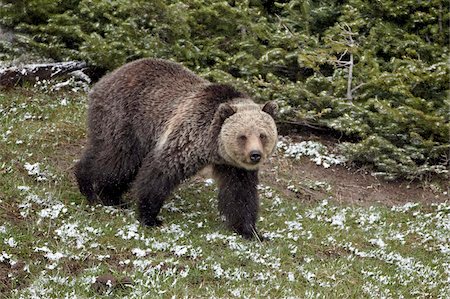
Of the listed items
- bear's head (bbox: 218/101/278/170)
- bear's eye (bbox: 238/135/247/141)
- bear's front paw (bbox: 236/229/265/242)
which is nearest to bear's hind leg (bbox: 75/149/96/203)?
bear's head (bbox: 218/101/278/170)

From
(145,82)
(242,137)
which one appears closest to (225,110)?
(242,137)

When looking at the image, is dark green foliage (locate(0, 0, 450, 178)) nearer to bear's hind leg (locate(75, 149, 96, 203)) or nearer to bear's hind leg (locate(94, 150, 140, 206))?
bear's hind leg (locate(94, 150, 140, 206))

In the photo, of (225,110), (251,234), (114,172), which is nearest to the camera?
(225,110)

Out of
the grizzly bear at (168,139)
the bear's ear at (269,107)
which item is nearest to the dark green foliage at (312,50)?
the bear's ear at (269,107)

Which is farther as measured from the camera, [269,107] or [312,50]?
[312,50]

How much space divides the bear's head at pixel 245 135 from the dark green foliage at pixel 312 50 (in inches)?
125

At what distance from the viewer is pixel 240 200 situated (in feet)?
27.5

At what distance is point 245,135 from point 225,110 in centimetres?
41

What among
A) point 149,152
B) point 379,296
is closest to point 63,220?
point 149,152

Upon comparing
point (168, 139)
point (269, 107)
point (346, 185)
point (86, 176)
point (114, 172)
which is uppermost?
point (269, 107)

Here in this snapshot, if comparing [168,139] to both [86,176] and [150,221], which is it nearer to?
[150,221]

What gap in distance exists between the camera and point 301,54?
1174 centimetres

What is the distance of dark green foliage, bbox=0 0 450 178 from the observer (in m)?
11.1

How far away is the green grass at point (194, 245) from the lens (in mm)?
6582
